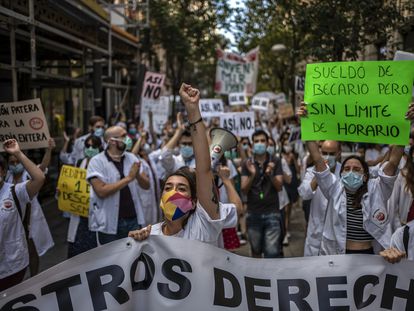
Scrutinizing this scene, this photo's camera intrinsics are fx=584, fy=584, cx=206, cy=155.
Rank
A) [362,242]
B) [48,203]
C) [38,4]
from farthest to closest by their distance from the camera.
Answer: [48,203] → [38,4] → [362,242]

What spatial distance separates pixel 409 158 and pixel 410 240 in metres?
1.09

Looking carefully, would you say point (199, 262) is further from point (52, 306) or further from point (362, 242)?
point (362, 242)

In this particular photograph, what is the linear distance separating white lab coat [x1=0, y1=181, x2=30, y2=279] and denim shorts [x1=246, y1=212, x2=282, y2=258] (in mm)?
2742

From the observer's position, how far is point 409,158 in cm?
465

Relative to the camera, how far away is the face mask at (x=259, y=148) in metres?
6.62

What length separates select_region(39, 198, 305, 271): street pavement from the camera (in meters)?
7.74

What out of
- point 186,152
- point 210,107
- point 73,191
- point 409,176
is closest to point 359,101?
point 409,176

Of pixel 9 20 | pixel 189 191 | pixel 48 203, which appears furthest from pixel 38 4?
pixel 189 191

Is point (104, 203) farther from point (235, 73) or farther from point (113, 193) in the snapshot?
point (235, 73)

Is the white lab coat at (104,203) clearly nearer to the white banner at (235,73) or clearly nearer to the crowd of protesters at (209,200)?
the crowd of protesters at (209,200)

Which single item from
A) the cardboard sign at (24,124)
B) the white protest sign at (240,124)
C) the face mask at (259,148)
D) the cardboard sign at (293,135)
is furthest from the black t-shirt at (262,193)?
the cardboard sign at (293,135)

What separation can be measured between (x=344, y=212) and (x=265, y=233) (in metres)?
1.88

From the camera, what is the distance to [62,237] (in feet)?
30.2

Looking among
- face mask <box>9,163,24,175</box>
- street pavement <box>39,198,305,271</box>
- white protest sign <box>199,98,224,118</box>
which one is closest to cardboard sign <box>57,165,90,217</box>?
face mask <box>9,163,24,175</box>
